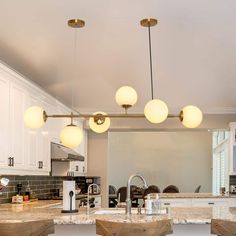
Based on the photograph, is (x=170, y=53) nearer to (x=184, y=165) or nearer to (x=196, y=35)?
(x=196, y=35)

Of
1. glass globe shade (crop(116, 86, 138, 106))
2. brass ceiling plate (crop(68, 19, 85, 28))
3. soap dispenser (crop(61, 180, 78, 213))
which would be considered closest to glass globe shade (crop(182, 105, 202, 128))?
glass globe shade (crop(116, 86, 138, 106))

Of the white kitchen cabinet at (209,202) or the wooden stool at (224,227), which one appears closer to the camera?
the wooden stool at (224,227)

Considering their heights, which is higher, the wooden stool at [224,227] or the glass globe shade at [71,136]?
the glass globe shade at [71,136]

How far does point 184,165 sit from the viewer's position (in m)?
13.6

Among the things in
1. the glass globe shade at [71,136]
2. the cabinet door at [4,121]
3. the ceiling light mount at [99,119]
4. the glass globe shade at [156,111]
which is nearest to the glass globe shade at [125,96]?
the ceiling light mount at [99,119]

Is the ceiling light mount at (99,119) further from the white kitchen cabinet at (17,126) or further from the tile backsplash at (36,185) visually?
the tile backsplash at (36,185)

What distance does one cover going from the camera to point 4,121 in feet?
15.1

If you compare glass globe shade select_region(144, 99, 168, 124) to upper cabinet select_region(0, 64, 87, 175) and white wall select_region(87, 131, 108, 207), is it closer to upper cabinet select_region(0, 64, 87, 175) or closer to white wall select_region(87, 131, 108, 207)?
upper cabinet select_region(0, 64, 87, 175)

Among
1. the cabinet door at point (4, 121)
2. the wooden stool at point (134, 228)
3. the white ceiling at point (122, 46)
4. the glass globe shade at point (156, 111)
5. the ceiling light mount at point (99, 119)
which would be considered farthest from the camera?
the cabinet door at point (4, 121)

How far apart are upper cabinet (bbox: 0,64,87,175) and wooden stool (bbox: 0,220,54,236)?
65.4 inches

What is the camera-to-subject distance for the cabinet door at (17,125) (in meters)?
4.81

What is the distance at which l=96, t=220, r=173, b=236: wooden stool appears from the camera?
2.81 metres

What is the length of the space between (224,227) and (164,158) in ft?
35.4

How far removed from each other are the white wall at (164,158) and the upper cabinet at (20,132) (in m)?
7.46
